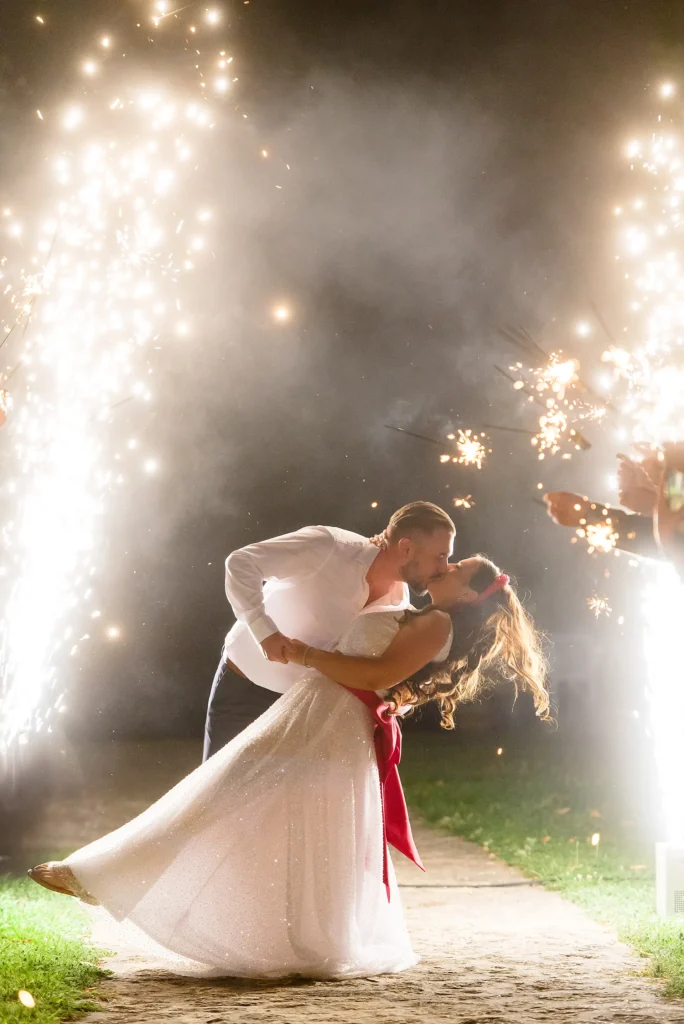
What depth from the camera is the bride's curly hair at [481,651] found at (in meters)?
4.59

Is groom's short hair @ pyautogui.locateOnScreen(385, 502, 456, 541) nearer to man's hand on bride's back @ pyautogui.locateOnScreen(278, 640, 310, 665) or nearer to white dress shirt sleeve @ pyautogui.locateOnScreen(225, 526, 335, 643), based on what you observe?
white dress shirt sleeve @ pyautogui.locateOnScreen(225, 526, 335, 643)

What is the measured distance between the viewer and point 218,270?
12695 millimetres

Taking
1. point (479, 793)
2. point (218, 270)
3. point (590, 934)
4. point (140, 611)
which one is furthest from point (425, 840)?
point (140, 611)

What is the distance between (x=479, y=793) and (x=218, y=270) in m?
7.02

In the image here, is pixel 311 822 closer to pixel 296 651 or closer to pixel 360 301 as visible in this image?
pixel 296 651

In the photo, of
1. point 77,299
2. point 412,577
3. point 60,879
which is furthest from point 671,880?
point 77,299

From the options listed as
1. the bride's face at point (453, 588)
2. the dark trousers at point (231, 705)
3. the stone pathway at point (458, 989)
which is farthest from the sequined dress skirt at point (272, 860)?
the dark trousers at point (231, 705)

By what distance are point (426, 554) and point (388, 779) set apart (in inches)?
41.4

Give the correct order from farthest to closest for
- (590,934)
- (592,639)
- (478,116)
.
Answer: (592,639), (478,116), (590,934)

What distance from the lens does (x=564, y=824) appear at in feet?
29.4

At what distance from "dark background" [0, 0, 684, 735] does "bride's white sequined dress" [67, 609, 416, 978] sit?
13.4 ft

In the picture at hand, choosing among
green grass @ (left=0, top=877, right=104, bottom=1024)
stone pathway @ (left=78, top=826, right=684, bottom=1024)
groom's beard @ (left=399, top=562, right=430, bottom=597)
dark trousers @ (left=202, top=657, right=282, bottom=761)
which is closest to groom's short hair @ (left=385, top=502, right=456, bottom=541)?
groom's beard @ (left=399, top=562, right=430, bottom=597)

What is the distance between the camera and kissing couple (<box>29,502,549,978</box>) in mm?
4066

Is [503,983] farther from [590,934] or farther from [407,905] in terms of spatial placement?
[407,905]
